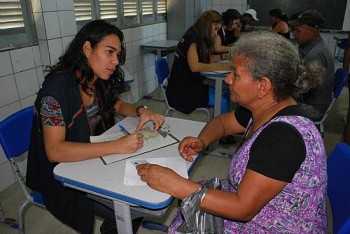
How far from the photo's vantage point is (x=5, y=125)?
50.2 inches

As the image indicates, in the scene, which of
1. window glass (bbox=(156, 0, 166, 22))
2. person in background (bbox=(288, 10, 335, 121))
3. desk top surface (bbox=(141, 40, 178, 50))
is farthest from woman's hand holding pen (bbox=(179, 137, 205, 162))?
window glass (bbox=(156, 0, 166, 22))

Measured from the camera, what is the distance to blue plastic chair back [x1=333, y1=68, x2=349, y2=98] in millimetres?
2283

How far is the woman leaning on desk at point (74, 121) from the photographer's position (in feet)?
3.67

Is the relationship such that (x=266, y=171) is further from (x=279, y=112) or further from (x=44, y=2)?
(x=44, y=2)

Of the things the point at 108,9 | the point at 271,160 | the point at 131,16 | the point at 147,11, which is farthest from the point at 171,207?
the point at 147,11

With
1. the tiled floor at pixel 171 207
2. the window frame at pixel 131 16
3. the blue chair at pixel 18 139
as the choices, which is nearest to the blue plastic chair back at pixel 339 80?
the tiled floor at pixel 171 207

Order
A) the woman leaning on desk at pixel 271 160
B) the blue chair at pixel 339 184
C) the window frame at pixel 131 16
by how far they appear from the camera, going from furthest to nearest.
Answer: the window frame at pixel 131 16
the blue chair at pixel 339 184
the woman leaning on desk at pixel 271 160

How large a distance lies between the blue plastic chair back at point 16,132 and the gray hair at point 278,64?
3.50ft

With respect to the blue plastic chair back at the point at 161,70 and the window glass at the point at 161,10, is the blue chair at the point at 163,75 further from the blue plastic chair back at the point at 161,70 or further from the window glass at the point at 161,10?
the window glass at the point at 161,10

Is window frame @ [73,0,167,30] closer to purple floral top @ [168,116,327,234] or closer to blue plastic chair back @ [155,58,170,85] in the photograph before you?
blue plastic chair back @ [155,58,170,85]

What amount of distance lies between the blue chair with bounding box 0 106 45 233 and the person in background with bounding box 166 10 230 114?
148cm

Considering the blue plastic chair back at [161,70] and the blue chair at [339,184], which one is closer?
the blue chair at [339,184]

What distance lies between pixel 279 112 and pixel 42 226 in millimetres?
1677

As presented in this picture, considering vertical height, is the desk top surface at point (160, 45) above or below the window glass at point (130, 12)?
below
